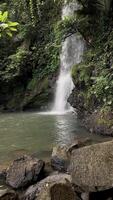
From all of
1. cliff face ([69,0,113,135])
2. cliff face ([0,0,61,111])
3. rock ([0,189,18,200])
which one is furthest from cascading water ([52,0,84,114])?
rock ([0,189,18,200])

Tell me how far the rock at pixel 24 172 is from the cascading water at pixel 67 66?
940 centimetres

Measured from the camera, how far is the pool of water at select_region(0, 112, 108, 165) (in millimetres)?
8993

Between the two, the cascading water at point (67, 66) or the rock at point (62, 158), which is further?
the cascading water at point (67, 66)

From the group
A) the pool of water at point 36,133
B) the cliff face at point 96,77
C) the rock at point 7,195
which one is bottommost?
the rock at point 7,195

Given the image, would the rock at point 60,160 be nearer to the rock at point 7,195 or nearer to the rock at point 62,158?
the rock at point 62,158

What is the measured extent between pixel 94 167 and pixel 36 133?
5.95m

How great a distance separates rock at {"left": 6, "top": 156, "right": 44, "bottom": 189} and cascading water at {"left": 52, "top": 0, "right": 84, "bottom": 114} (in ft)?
30.8

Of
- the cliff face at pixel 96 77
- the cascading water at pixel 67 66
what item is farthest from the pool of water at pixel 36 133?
the cascading water at pixel 67 66

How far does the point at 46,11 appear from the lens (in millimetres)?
19875

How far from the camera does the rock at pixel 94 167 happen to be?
202 inches

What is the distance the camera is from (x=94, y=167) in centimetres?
529

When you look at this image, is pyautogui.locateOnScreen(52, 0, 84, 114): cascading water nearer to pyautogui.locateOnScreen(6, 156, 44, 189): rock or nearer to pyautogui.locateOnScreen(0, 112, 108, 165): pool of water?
pyautogui.locateOnScreen(0, 112, 108, 165): pool of water

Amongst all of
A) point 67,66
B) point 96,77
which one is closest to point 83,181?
Result: point 96,77

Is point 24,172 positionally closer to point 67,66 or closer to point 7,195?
point 7,195
